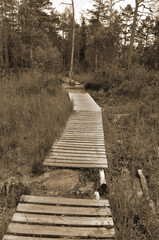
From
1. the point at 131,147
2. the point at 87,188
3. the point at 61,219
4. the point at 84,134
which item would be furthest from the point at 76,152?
the point at 61,219

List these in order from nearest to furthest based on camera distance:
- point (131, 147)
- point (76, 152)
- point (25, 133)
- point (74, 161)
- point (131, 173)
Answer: point (131, 173) < point (74, 161) < point (76, 152) < point (131, 147) < point (25, 133)

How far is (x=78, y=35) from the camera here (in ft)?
108

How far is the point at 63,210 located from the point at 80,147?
171 cm

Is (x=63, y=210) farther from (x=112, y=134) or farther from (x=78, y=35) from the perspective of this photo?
(x=78, y=35)

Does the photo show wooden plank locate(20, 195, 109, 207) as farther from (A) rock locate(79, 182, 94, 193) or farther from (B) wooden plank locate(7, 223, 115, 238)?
(A) rock locate(79, 182, 94, 193)

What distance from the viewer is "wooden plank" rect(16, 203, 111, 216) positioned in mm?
1882

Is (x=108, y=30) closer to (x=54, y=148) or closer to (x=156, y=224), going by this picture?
(x=54, y=148)

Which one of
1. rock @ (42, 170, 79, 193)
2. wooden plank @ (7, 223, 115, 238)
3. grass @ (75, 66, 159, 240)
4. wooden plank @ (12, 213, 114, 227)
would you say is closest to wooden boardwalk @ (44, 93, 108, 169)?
rock @ (42, 170, 79, 193)

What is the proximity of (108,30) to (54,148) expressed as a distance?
49.5ft

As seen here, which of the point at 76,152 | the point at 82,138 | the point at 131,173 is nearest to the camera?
the point at 131,173

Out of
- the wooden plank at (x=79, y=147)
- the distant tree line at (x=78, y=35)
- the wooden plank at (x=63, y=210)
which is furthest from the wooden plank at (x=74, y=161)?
the distant tree line at (x=78, y=35)

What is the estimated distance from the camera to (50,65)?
539 inches

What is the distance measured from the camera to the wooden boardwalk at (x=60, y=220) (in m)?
1.61

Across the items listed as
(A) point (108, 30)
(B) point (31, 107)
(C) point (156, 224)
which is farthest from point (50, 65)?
(C) point (156, 224)
